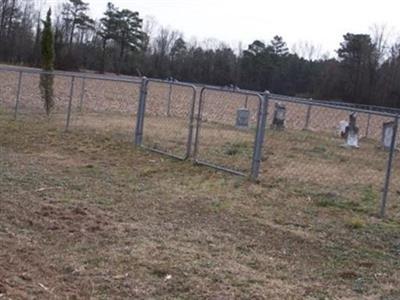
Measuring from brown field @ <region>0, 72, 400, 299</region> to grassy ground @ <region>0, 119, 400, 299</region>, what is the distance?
16 millimetres

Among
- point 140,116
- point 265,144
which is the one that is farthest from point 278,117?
point 140,116

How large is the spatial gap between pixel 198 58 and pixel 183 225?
7946 cm

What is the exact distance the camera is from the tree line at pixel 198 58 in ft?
238

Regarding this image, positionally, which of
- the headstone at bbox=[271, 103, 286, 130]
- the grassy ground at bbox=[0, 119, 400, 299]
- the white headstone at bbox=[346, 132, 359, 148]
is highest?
the headstone at bbox=[271, 103, 286, 130]

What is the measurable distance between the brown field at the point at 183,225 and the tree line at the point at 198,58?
6073 centimetres

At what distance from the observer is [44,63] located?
18391 millimetres

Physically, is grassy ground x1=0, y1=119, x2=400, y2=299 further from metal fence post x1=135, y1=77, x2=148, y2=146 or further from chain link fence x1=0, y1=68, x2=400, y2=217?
metal fence post x1=135, y1=77, x2=148, y2=146

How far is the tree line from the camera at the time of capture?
72.6 meters

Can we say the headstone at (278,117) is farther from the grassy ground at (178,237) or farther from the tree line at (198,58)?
the tree line at (198,58)

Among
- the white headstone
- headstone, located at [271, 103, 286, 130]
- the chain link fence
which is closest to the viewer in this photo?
the chain link fence

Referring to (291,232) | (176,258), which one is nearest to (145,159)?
(291,232)

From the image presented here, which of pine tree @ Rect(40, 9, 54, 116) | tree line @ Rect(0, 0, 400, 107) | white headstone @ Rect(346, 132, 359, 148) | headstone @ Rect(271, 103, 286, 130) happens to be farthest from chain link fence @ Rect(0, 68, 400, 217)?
tree line @ Rect(0, 0, 400, 107)

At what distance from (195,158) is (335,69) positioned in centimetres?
6741

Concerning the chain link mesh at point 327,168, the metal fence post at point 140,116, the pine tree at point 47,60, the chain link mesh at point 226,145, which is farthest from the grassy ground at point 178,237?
the pine tree at point 47,60
